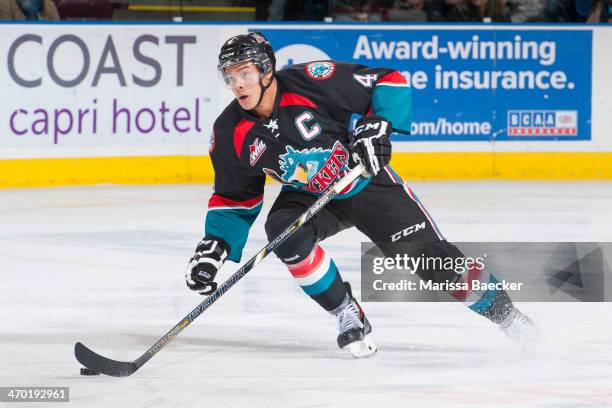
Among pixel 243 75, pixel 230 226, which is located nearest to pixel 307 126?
pixel 243 75

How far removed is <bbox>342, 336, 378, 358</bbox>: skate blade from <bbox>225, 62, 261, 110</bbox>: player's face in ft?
2.42

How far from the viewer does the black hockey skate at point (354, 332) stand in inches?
148

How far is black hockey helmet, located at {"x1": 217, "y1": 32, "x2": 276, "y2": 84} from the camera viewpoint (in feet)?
11.8

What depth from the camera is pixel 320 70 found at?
3787 millimetres

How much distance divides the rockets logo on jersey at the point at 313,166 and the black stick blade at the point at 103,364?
0.67 meters

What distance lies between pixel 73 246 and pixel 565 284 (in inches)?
89.6

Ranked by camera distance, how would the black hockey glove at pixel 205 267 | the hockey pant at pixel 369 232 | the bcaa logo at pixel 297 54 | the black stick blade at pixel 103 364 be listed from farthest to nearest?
the bcaa logo at pixel 297 54, the hockey pant at pixel 369 232, the black hockey glove at pixel 205 267, the black stick blade at pixel 103 364

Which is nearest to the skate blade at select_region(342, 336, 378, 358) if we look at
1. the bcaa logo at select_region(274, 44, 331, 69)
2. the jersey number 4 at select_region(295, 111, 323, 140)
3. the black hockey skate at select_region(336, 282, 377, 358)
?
the black hockey skate at select_region(336, 282, 377, 358)

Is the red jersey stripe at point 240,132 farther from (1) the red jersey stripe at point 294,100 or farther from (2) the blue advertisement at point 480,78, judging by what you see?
(2) the blue advertisement at point 480,78

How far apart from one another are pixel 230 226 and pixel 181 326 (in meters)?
0.33

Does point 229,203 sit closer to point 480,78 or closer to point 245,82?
point 245,82

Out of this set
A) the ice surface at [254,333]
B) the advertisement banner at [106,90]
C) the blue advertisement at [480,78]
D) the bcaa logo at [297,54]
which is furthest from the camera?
the blue advertisement at [480,78]

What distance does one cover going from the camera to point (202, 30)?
28.0ft

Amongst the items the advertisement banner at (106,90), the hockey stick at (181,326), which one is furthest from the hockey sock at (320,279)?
the advertisement banner at (106,90)
